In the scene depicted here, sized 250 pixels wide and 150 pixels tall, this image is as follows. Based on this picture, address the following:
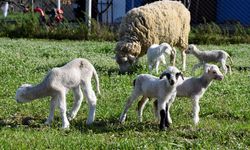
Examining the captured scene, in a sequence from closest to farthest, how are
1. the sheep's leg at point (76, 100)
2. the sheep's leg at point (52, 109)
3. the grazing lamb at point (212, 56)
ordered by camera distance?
1. the sheep's leg at point (52, 109)
2. the sheep's leg at point (76, 100)
3. the grazing lamb at point (212, 56)

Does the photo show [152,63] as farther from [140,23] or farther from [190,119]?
[190,119]

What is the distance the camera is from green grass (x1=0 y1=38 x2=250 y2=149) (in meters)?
6.02

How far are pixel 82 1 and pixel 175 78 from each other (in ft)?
62.2

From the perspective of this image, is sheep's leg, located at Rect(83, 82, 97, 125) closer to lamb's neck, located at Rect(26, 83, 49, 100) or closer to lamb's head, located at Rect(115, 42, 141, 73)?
lamb's neck, located at Rect(26, 83, 49, 100)

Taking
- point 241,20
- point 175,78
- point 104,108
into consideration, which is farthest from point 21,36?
point 175,78

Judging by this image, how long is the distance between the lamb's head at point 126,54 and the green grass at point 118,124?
0.22 m

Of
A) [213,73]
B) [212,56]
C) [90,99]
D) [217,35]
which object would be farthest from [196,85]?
[217,35]

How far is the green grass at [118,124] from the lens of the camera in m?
6.02

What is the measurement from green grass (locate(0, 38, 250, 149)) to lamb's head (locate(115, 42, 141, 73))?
0.22 metres

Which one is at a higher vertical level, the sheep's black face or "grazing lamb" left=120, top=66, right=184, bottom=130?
"grazing lamb" left=120, top=66, right=184, bottom=130

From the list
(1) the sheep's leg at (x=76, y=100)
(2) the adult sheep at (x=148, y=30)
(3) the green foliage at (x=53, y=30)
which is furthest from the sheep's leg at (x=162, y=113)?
(3) the green foliage at (x=53, y=30)

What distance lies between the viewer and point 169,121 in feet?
22.7

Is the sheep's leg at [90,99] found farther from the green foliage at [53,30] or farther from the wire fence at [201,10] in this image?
the wire fence at [201,10]

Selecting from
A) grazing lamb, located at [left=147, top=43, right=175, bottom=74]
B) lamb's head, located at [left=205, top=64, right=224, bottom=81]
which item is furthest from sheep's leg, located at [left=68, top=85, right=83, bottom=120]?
grazing lamb, located at [left=147, top=43, right=175, bottom=74]
